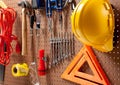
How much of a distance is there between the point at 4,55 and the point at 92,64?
67 centimetres

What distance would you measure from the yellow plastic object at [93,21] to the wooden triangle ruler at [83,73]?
17 centimetres

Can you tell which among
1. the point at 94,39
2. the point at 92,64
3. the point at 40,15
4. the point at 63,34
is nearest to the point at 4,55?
the point at 40,15

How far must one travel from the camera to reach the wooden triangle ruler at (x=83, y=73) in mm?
1190

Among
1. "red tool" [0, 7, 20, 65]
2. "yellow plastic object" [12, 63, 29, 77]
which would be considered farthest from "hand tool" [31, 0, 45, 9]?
"yellow plastic object" [12, 63, 29, 77]

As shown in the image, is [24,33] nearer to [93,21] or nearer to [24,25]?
[24,25]

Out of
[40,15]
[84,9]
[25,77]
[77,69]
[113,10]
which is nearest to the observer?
[84,9]

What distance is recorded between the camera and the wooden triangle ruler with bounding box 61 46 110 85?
1190mm

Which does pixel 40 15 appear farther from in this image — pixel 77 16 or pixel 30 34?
pixel 77 16

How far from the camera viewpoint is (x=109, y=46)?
3.59 ft

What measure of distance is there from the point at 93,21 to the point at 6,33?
0.74m

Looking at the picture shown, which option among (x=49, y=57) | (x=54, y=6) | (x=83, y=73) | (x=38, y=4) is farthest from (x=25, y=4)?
(x=83, y=73)

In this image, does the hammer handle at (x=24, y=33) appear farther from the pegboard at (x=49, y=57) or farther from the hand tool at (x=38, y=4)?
the hand tool at (x=38, y=4)

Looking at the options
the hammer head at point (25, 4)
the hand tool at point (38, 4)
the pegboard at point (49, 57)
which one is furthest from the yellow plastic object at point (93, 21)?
the hammer head at point (25, 4)

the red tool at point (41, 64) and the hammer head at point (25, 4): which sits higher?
the hammer head at point (25, 4)
